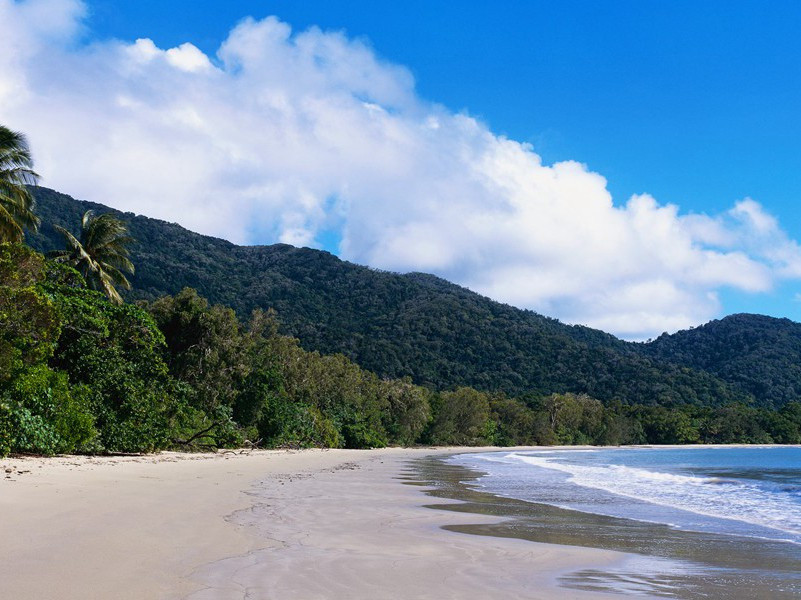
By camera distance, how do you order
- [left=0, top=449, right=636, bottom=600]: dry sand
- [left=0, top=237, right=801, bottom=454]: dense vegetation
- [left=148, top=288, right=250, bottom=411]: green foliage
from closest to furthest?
[left=0, top=449, right=636, bottom=600]: dry sand
[left=0, top=237, right=801, bottom=454]: dense vegetation
[left=148, top=288, right=250, bottom=411]: green foliage

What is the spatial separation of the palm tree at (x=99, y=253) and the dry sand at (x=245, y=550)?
2299 centimetres

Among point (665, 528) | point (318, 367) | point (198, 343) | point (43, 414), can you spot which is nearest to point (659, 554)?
point (665, 528)

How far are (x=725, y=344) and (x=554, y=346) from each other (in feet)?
181

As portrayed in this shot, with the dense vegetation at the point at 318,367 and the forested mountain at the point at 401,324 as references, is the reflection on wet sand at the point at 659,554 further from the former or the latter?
the forested mountain at the point at 401,324

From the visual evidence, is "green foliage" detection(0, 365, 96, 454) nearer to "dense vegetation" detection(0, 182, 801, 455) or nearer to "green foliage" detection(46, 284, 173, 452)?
"dense vegetation" detection(0, 182, 801, 455)

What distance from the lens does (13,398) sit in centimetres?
1836

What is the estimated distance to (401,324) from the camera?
118 metres

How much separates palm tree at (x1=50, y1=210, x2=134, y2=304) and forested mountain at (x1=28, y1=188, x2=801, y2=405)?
186 feet

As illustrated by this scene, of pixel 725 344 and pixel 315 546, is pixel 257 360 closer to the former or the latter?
pixel 315 546

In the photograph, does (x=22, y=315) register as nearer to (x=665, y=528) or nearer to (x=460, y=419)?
(x=665, y=528)

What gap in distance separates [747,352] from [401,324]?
276 feet

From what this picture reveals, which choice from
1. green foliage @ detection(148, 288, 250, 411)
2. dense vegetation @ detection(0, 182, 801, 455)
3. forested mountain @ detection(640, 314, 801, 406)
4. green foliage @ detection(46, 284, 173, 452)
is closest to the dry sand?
dense vegetation @ detection(0, 182, 801, 455)

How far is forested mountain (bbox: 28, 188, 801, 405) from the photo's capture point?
105562 millimetres

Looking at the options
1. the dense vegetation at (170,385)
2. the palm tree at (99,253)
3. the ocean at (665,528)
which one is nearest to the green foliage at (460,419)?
the dense vegetation at (170,385)
